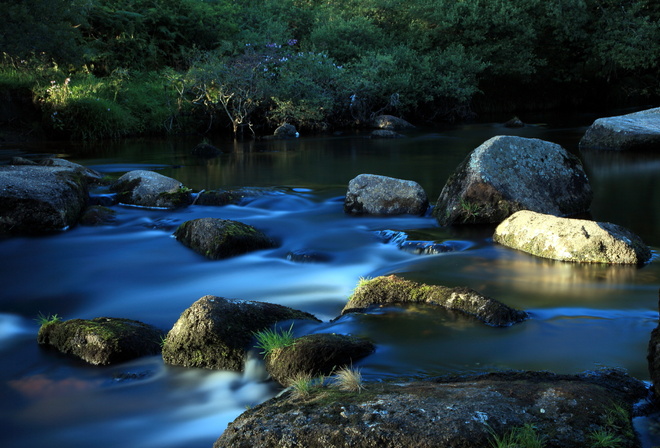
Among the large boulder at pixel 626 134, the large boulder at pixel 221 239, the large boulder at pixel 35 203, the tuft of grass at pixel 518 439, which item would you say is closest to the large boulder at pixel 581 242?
the large boulder at pixel 221 239

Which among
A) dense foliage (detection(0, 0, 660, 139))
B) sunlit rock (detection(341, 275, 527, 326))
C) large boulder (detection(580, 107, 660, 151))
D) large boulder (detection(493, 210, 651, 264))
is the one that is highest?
dense foliage (detection(0, 0, 660, 139))

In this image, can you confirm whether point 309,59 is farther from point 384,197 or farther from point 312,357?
point 312,357

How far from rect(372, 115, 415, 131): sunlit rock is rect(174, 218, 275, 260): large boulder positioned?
15.6 m

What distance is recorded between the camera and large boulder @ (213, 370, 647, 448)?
2713 mm

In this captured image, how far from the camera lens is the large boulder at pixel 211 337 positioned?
4.40m

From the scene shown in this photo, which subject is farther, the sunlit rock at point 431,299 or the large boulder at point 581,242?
the large boulder at point 581,242

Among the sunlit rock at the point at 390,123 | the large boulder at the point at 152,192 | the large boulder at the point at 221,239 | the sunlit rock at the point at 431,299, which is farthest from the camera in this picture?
the sunlit rock at the point at 390,123

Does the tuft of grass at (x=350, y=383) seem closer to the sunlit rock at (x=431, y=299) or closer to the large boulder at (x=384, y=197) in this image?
the sunlit rock at (x=431, y=299)

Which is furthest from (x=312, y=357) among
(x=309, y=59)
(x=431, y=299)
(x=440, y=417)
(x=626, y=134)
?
(x=309, y=59)

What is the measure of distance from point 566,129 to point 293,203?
14.4 metres

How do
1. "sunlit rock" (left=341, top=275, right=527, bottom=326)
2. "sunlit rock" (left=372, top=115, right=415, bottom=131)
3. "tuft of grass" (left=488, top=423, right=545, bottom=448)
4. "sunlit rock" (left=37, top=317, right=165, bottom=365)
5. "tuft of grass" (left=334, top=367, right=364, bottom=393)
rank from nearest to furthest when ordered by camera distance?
"tuft of grass" (left=488, top=423, right=545, bottom=448), "tuft of grass" (left=334, top=367, right=364, bottom=393), "sunlit rock" (left=37, top=317, right=165, bottom=365), "sunlit rock" (left=341, top=275, right=527, bottom=326), "sunlit rock" (left=372, top=115, right=415, bottom=131)

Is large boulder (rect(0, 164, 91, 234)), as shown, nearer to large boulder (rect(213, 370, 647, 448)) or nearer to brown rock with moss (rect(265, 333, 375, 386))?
brown rock with moss (rect(265, 333, 375, 386))

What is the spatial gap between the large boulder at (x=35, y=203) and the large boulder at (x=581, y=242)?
237 inches

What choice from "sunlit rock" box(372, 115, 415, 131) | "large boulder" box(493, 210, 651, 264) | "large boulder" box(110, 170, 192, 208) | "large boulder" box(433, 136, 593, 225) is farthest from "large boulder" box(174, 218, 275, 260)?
"sunlit rock" box(372, 115, 415, 131)
